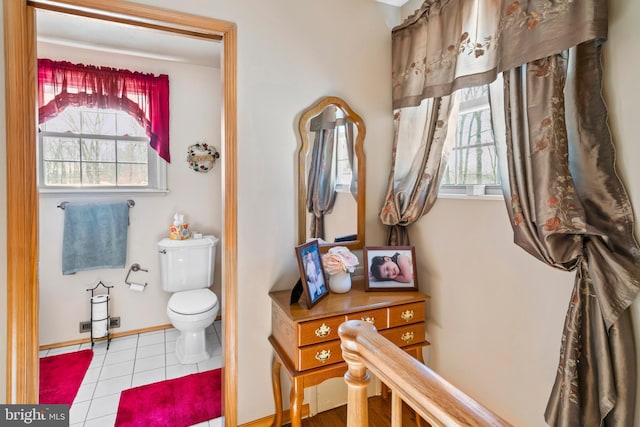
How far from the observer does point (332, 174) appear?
198 cm

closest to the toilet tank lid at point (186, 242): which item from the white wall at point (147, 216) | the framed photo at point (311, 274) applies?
the white wall at point (147, 216)

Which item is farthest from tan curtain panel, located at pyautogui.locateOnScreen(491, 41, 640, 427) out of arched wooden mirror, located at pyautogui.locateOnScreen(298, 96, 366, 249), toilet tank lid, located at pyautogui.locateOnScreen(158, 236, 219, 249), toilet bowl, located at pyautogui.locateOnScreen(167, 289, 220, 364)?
toilet tank lid, located at pyautogui.locateOnScreen(158, 236, 219, 249)

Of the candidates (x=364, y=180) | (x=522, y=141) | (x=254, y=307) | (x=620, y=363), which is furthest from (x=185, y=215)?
(x=620, y=363)

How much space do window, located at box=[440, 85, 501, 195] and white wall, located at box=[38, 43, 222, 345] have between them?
2.18 metres

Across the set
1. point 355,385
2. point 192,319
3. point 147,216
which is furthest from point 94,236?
point 355,385

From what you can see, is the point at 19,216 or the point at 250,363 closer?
the point at 19,216

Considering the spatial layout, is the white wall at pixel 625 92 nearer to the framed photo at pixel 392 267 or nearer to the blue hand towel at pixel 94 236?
the framed photo at pixel 392 267

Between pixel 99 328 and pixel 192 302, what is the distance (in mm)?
919

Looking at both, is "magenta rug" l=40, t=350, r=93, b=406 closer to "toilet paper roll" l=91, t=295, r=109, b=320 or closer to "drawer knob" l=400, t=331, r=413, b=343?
"toilet paper roll" l=91, t=295, r=109, b=320

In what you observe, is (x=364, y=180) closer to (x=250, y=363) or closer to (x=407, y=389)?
(x=250, y=363)

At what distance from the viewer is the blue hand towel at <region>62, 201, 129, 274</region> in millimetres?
2639

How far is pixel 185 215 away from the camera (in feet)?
9.95

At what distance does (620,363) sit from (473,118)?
1215mm

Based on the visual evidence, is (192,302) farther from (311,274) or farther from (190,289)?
(311,274)
